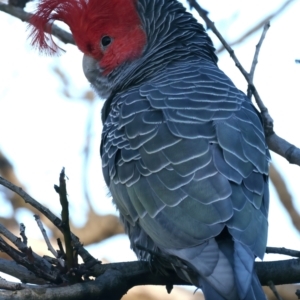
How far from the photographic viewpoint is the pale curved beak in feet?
20.6

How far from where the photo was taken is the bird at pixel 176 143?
368 centimetres

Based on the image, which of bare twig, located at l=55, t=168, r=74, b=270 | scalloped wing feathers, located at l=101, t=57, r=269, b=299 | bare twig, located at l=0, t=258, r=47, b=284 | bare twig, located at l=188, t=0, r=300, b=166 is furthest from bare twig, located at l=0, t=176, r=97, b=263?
bare twig, located at l=188, t=0, r=300, b=166

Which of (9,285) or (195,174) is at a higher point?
(195,174)

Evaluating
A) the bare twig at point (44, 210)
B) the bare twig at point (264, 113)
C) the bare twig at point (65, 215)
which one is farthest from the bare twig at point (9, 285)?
the bare twig at point (264, 113)

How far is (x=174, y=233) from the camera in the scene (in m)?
3.81

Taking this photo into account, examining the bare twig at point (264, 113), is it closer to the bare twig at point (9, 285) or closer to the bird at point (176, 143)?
the bird at point (176, 143)

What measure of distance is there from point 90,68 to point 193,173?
2648 mm

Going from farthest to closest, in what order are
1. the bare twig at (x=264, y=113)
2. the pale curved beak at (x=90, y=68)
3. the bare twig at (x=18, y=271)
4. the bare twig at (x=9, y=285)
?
the pale curved beak at (x=90, y=68), the bare twig at (x=264, y=113), the bare twig at (x=18, y=271), the bare twig at (x=9, y=285)

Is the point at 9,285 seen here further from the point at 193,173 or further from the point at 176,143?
the point at 176,143

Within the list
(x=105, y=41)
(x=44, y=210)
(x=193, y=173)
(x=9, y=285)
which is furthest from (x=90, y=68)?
(x=9, y=285)

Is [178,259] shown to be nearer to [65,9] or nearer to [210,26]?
→ [210,26]

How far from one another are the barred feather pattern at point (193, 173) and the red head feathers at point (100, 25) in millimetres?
670

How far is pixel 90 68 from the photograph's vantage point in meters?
6.30

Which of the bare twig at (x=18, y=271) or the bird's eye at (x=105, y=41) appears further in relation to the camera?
the bird's eye at (x=105, y=41)
